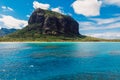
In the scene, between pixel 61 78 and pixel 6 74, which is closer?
pixel 61 78

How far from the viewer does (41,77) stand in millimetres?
50125

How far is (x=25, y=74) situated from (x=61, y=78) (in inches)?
417

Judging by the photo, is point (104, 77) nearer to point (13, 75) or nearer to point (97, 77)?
point (97, 77)

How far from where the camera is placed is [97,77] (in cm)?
4941

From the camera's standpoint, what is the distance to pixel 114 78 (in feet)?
158

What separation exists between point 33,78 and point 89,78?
44.2 ft

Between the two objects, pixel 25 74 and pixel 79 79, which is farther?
pixel 25 74

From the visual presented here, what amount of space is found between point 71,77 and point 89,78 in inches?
176

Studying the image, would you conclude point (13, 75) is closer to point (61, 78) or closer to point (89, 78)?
point (61, 78)

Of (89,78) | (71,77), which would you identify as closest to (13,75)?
(71,77)

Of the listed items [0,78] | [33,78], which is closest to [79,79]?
[33,78]

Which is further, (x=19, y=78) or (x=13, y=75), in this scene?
(x=13, y=75)

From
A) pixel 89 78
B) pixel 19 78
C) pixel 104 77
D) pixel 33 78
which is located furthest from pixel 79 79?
pixel 19 78

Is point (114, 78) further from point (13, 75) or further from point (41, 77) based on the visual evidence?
point (13, 75)
